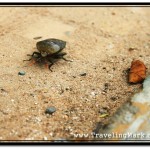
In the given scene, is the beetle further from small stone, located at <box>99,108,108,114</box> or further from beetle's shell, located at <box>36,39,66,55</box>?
small stone, located at <box>99,108,108,114</box>

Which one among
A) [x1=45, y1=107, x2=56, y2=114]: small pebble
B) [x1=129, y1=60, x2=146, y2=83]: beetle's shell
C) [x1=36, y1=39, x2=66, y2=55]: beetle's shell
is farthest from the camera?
[x1=36, y1=39, x2=66, y2=55]: beetle's shell

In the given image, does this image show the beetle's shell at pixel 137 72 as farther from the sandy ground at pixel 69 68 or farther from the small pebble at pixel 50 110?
the small pebble at pixel 50 110

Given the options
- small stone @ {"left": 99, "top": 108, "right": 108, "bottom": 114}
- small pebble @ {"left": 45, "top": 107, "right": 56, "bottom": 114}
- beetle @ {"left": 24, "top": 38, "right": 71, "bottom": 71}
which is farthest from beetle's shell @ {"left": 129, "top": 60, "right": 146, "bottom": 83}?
small pebble @ {"left": 45, "top": 107, "right": 56, "bottom": 114}

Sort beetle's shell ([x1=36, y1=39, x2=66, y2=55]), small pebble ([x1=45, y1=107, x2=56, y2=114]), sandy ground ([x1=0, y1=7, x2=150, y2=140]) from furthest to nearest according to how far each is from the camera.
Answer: beetle's shell ([x1=36, y1=39, x2=66, y2=55])
small pebble ([x1=45, y1=107, x2=56, y2=114])
sandy ground ([x1=0, y1=7, x2=150, y2=140])

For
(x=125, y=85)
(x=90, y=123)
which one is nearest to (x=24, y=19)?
(x=125, y=85)

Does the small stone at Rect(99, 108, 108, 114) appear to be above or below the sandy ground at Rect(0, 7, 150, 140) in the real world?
below

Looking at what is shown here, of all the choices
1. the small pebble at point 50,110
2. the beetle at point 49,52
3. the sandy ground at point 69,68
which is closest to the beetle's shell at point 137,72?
the sandy ground at point 69,68

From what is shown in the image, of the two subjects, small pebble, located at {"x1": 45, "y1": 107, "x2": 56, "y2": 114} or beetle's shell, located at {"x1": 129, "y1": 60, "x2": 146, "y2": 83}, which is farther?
beetle's shell, located at {"x1": 129, "y1": 60, "x2": 146, "y2": 83}

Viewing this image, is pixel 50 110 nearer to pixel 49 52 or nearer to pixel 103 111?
pixel 103 111
